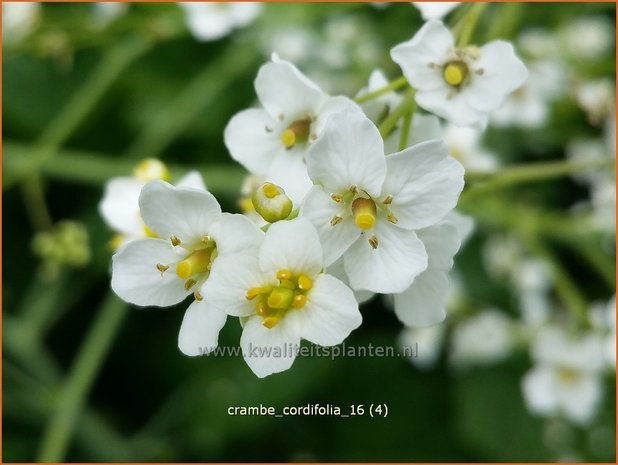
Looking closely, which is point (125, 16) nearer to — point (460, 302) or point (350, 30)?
point (350, 30)

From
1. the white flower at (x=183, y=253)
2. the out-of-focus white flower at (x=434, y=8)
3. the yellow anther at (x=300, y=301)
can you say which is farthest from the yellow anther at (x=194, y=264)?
the out-of-focus white flower at (x=434, y=8)

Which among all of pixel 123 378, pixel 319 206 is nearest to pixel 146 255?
pixel 319 206

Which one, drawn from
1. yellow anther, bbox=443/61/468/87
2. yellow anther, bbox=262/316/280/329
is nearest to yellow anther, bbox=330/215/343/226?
yellow anther, bbox=262/316/280/329

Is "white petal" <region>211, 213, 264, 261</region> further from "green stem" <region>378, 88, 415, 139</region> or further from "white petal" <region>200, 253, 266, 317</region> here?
"green stem" <region>378, 88, 415, 139</region>

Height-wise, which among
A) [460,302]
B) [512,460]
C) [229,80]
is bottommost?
[512,460]

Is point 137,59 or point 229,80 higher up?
point 137,59

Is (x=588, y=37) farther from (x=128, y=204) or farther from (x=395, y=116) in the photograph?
(x=128, y=204)

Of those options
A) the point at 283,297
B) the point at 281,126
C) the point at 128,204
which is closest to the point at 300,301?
the point at 283,297
